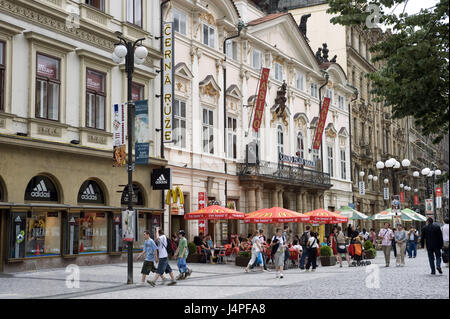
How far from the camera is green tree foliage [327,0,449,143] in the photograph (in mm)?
13602

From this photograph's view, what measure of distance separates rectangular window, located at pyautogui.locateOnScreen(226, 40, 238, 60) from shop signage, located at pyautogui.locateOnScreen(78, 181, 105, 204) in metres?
13.8

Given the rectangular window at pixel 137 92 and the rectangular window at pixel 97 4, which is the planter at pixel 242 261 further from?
the rectangular window at pixel 97 4

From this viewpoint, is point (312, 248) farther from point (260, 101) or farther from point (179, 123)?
point (260, 101)

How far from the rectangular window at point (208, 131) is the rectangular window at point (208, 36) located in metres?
3.65

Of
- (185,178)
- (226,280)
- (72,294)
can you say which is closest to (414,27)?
(226,280)

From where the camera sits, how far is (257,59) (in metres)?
38.0

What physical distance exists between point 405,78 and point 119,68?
14.1 metres

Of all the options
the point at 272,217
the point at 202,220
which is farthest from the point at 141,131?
the point at 202,220

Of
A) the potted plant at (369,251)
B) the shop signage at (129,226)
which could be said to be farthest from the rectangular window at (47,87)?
the potted plant at (369,251)

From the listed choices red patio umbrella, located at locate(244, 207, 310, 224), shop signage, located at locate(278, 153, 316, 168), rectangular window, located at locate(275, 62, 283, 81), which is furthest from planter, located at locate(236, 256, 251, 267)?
rectangular window, located at locate(275, 62, 283, 81)

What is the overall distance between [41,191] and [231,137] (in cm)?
1498

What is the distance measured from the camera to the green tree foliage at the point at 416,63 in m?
13.6

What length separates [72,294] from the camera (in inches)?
590
